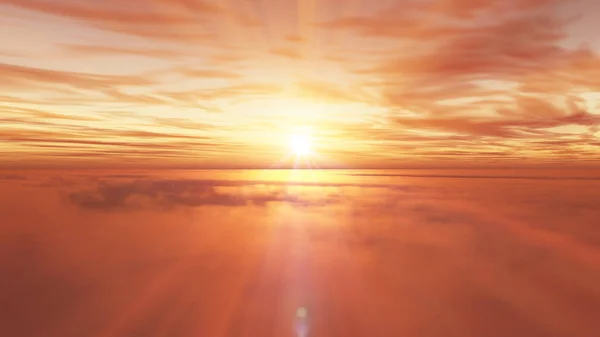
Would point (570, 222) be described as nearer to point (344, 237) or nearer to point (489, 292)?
point (344, 237)

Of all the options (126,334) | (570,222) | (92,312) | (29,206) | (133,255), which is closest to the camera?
(126,334)

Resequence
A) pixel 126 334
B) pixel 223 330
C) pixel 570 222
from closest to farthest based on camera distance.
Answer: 1. pixel 126 334
2. pixel 223 330
3. pixel 570 222

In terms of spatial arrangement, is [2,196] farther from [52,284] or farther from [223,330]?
[223,330]

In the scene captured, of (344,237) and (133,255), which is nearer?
(133,255)

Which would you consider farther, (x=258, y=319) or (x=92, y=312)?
(x=92, y=312)

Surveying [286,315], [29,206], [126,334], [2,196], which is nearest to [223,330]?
[286,315]

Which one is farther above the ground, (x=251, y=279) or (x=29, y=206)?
(x=251, y=279)

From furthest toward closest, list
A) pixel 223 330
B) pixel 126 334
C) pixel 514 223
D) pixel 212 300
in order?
pixel 514 223
pixel 212 300
pixel 223 330
pixel 126 334

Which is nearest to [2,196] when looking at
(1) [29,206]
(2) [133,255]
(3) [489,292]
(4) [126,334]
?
(1) [29,206]

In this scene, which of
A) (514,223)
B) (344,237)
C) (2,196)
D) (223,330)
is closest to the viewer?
(223,330)

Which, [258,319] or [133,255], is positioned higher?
[258,319]
